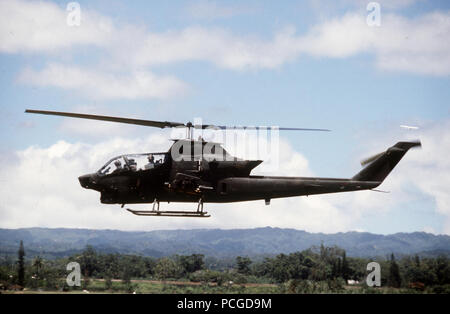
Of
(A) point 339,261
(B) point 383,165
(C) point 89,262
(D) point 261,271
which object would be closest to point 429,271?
(A) point 339,261

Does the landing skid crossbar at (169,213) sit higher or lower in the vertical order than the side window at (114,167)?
lower

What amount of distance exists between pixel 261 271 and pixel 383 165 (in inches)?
4711

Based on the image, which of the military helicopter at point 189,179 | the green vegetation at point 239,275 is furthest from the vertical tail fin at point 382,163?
the green vegetation at point 239,275

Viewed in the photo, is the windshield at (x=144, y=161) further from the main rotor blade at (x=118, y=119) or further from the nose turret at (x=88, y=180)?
the nose turret at (x=88, y=180)

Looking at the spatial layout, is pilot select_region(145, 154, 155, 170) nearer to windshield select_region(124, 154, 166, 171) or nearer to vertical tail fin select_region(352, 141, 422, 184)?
windshield select_region(124, 154, 166, 171)

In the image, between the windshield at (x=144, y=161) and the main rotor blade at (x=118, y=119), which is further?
the windshield at (x=144, y=161)

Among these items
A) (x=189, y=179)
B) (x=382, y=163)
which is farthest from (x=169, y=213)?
(x=382, y=163)

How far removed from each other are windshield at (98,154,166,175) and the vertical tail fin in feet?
28.9

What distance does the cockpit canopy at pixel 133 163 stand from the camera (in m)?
22.0

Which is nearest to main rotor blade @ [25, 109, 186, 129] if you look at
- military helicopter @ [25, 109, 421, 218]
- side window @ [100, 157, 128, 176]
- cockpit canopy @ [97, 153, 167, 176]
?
military helicopter @ [25, 109, 421, 218]

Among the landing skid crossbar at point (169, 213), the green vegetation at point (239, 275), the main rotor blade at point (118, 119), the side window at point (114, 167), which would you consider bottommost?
the green vegetation at point (239, 275)
